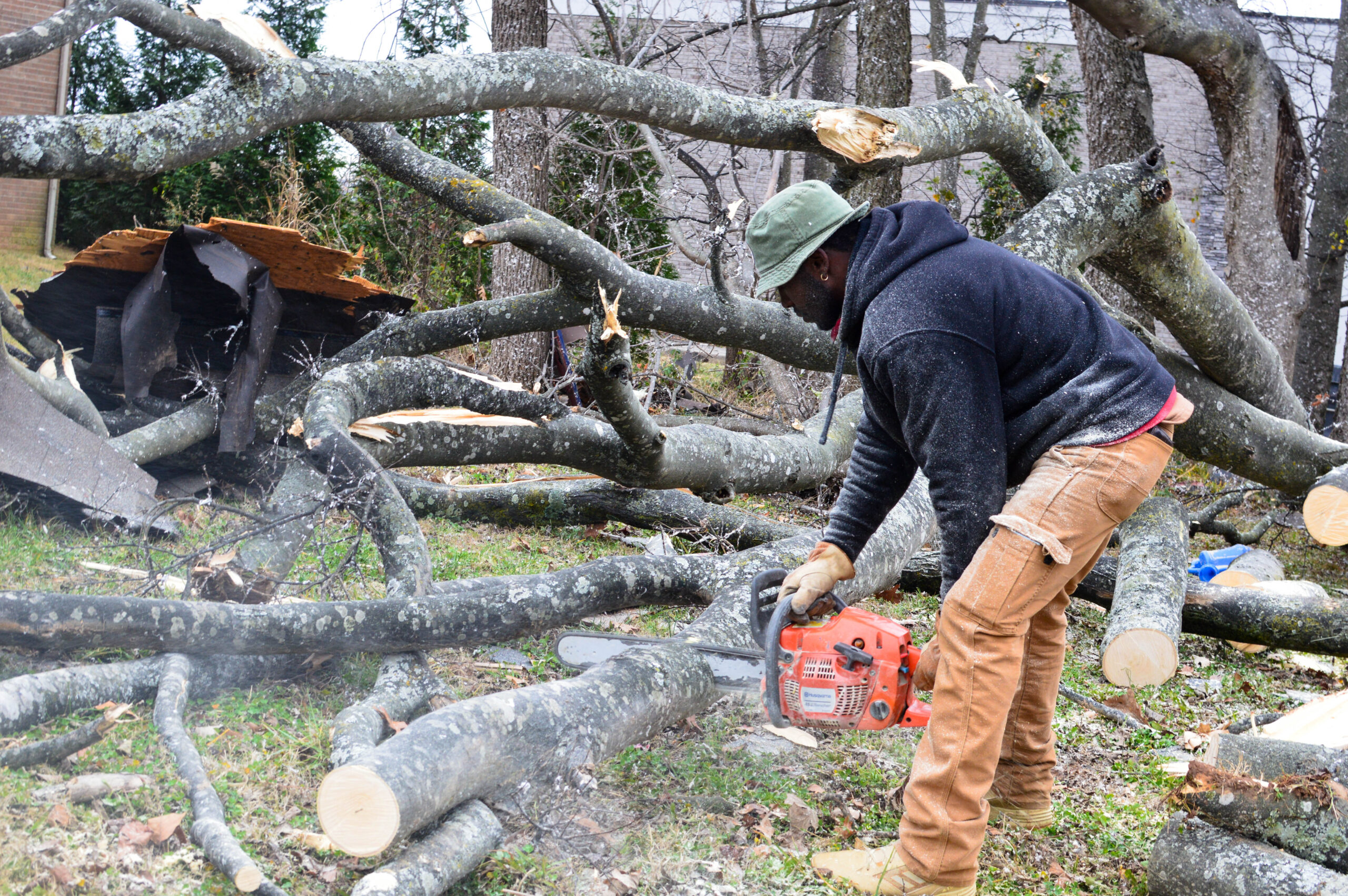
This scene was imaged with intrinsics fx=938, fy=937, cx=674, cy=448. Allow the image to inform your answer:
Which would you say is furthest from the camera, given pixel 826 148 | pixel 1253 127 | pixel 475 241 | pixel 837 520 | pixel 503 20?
pixel 503 20

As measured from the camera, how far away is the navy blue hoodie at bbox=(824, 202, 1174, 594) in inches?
82.2

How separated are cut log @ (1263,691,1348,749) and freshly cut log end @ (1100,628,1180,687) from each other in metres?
0.72

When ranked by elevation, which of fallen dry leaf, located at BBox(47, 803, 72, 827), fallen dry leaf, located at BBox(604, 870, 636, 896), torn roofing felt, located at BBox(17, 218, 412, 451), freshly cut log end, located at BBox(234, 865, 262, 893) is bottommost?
fallen dry leaf, located at BBox(604, 870, 636, 896)

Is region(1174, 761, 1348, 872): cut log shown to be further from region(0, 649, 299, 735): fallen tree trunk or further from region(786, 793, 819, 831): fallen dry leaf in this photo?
region(0, 649, 299, 735): fallen tree trunk

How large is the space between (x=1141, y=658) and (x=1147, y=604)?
264 millimetres

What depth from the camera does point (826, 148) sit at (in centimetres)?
401

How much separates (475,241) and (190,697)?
1715 mm

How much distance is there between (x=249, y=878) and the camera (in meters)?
1.87

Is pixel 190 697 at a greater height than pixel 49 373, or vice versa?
pixel 49 373

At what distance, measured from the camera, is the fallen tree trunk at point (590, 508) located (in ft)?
16.7

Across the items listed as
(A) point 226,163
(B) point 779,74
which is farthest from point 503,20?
(A) point 226,163

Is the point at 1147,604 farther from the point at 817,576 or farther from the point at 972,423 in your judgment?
the point at 972,423

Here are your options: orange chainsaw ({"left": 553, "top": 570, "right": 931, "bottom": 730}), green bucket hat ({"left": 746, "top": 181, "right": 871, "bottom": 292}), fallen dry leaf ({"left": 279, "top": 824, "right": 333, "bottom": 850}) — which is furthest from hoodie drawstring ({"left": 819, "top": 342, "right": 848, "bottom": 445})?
fallen dry leaf ({"left": 279, "top": 824, "right": 333, "bottom": 850})

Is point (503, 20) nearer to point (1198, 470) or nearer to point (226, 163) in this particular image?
point (226, 163)
